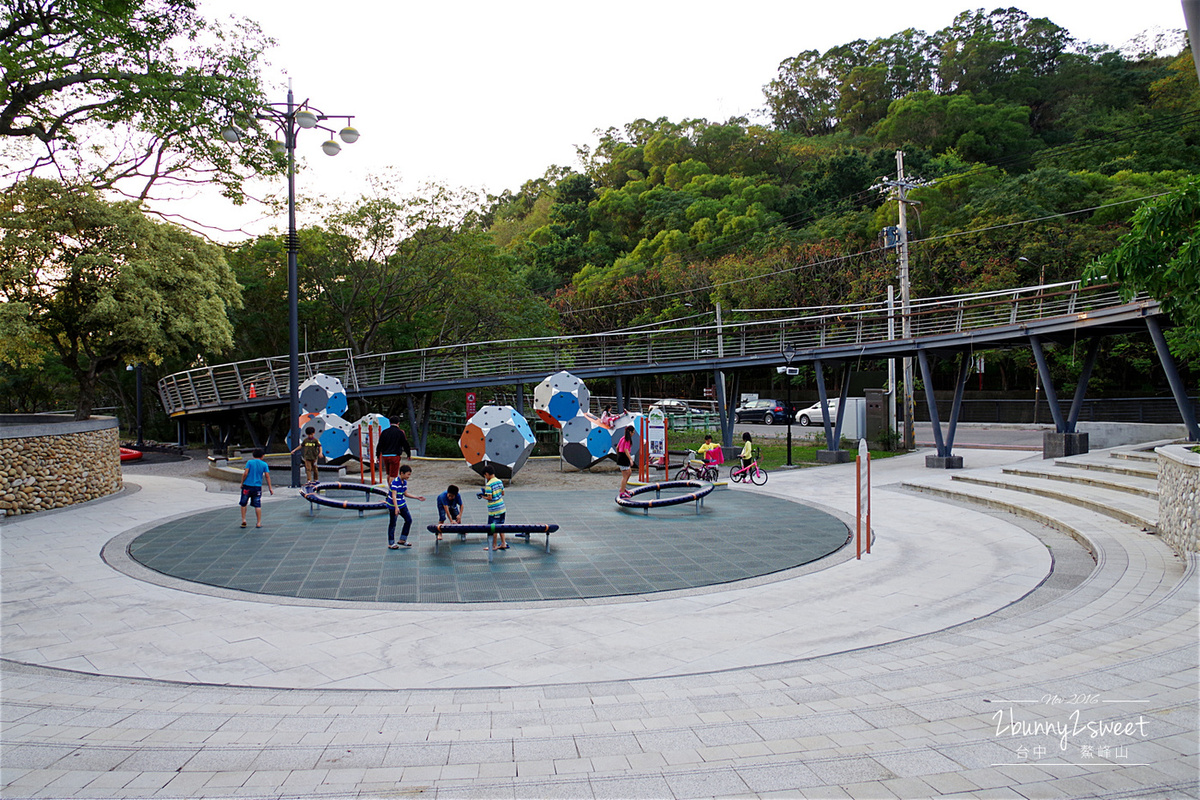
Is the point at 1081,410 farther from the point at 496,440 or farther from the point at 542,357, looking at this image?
the point at 496,440

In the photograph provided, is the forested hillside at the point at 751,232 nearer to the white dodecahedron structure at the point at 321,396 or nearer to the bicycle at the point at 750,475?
the white dodecahedron structure at the point at 321,396

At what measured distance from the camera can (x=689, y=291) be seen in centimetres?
4856

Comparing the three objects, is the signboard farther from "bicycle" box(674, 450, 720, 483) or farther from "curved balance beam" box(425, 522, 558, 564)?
"curved balance beam" box(425, 522, 558, 564)

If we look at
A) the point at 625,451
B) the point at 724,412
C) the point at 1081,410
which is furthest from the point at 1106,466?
the point at 1081,410

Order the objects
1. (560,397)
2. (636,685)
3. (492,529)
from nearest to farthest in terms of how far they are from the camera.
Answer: (636,685) < (492,529) < (560,397)

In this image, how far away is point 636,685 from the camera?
6.10 m

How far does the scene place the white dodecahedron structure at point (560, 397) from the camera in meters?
22.8

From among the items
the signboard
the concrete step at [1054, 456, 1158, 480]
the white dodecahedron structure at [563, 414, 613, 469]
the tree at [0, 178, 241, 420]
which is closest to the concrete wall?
the concrete step at [1054, 456, 1158, 480]

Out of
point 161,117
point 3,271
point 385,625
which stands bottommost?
point 385,625

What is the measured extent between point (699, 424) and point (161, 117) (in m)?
29.2

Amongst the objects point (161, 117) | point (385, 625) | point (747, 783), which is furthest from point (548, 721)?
point (161, 117)

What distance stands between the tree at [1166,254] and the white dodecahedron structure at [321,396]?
22.1 m

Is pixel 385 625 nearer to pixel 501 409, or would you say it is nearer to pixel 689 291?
pixel 501 409

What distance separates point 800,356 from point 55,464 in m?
21.5
